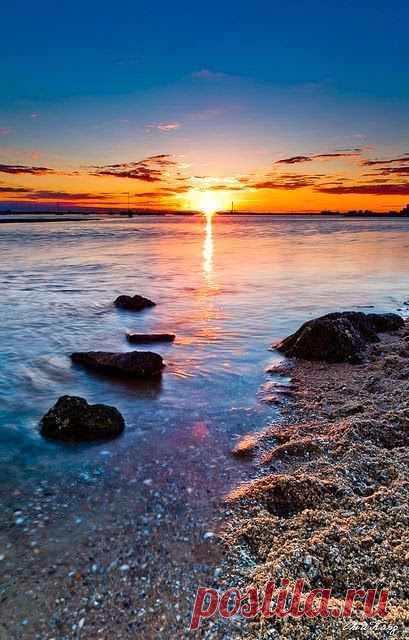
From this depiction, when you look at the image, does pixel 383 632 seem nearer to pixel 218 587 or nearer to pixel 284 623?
pixel 284 623

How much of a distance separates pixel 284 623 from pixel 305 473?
1.94 m

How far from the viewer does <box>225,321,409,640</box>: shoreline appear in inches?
122

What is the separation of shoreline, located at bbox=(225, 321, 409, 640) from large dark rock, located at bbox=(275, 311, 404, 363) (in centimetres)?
199

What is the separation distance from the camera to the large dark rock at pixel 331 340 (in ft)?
29.7

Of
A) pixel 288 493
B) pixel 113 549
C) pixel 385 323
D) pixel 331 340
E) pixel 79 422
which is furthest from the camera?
pixel 385 323

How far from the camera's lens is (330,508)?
13.4 feet

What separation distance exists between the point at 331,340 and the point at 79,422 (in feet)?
18.6

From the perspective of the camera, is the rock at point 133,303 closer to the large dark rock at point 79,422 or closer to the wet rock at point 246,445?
the large dark rock at point 79,422

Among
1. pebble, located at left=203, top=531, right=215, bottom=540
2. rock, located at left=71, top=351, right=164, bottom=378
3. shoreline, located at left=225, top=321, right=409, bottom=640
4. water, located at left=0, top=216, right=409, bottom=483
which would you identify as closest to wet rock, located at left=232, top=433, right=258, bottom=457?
shoreline, located at left=225, top=321, right=409, bottom=640

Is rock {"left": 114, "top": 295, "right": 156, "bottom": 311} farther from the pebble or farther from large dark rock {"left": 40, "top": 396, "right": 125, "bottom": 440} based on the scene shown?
the pebble

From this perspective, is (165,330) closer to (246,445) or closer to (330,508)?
(246,445)

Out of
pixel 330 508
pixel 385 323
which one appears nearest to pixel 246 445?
pixel 330 508

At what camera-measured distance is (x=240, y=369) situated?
8.88 meters

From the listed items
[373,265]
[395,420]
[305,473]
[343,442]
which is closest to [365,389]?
[395,420]
